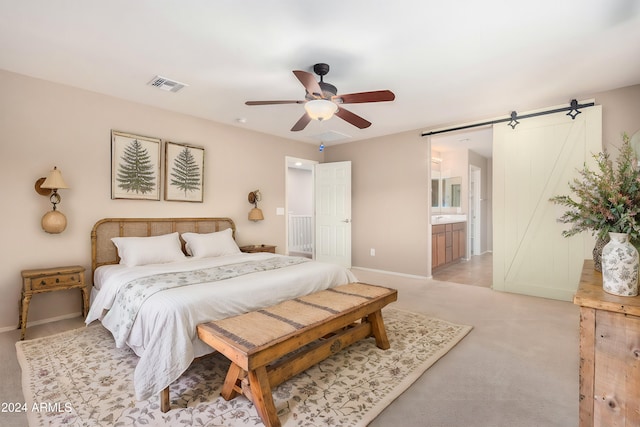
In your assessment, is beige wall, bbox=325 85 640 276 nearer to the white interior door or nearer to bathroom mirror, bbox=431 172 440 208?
the white interior door

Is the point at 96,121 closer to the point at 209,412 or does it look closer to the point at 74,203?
the point at 74,203

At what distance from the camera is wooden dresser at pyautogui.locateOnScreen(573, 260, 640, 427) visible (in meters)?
1.07

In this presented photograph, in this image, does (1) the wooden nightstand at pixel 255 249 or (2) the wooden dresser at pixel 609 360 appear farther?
(1) the wooden nightstand at pixel 255 249

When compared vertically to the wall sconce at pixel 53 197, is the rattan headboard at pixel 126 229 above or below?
below

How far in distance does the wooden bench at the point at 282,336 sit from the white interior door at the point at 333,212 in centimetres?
326

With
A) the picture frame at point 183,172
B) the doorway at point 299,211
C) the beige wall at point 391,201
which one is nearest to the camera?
the picture frame at point 183,172

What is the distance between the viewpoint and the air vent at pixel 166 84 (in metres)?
3.13

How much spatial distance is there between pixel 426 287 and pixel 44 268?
460cm

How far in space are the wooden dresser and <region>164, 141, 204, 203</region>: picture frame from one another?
13.7 feet

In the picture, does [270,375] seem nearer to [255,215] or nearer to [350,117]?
[350,117]

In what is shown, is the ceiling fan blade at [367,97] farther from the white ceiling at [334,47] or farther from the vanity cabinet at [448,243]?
the vanity cabinet at [448,243]

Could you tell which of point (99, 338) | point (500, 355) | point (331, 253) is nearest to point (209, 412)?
point (99, 338)

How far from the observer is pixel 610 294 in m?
1.20

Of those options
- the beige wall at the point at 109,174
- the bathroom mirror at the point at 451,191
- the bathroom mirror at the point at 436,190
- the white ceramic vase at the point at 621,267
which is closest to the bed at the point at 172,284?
the beige wall at the point at 109,174
